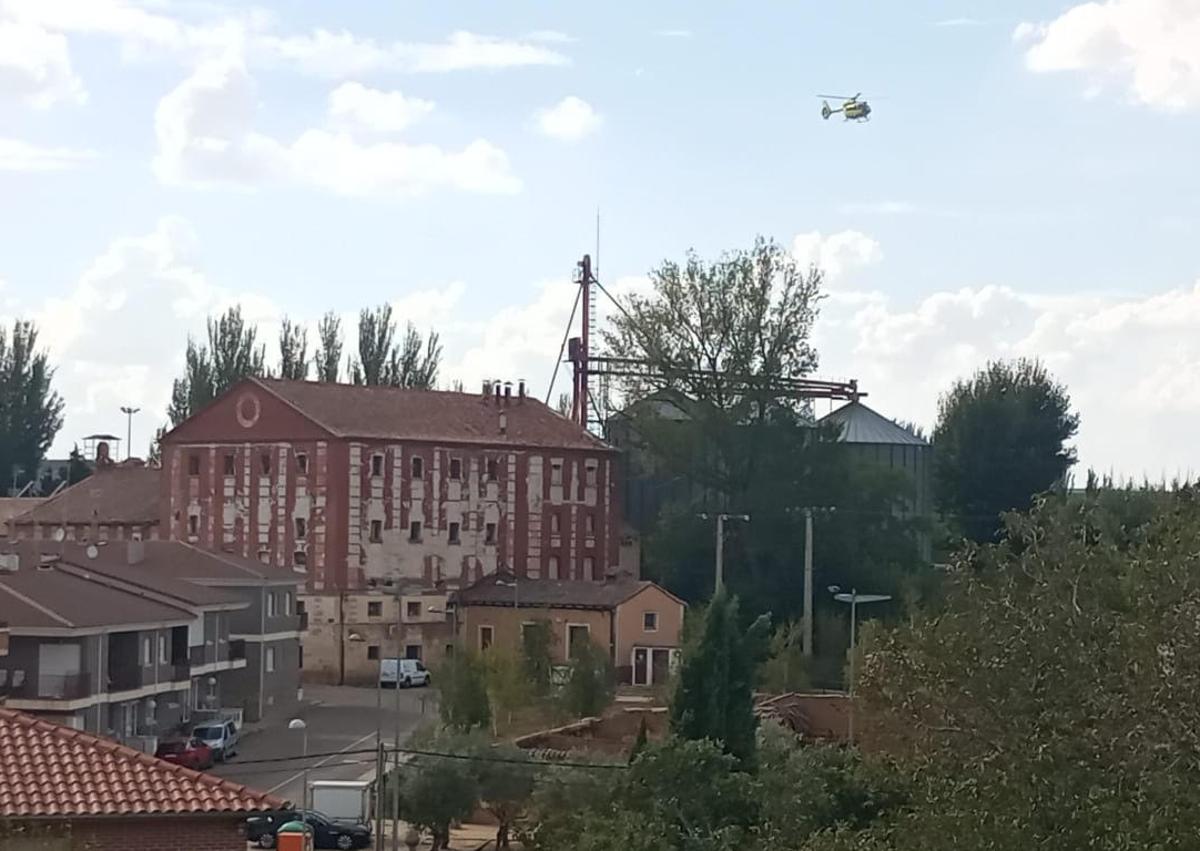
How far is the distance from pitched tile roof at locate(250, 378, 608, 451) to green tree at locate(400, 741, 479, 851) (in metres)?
29.3

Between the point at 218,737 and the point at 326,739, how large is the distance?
4046mm

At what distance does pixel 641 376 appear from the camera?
218 feet

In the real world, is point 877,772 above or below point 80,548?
below

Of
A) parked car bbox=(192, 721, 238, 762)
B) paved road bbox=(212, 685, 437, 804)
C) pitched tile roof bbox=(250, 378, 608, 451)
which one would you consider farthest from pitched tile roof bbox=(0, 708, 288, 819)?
pitched tile roof bbox=(250, 378, 608, 451)

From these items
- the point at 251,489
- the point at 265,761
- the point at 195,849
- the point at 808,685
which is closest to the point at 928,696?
the point at 195,849

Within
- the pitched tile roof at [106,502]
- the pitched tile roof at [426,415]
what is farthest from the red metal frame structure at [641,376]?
the pitched tile roof at [106,502]

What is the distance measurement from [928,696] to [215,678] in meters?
32.7

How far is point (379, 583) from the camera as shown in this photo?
63.4 metres

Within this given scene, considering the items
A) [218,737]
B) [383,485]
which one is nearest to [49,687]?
[218,737]

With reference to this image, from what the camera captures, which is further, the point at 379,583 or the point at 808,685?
the point at 379,583

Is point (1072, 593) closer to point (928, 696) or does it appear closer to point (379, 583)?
point (928, 696)

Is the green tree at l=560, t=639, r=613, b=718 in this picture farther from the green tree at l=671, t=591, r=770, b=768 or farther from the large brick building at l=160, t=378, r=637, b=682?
the large brick building at l=160, t=378, r=637, b=682

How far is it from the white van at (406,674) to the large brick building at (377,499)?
1507 mm

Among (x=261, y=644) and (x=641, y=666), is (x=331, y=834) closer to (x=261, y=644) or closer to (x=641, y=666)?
(x=261, y=644)
